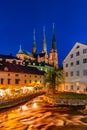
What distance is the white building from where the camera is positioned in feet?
237

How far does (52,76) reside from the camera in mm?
82500

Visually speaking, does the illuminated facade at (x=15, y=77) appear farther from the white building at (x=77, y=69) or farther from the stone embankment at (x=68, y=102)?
the stone embankment at (x=68, y=102)

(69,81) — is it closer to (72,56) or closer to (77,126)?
(72,56)

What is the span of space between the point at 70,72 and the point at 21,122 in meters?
46.1

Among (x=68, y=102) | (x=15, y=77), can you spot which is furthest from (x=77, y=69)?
(x=15, y=77)

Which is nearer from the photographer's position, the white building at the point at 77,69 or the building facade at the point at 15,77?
the white building at the point at 77,69

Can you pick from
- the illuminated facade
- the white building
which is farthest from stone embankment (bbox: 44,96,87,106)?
the illuminated facade

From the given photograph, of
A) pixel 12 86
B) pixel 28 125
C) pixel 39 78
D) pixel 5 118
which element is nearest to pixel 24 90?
pixel 12 86

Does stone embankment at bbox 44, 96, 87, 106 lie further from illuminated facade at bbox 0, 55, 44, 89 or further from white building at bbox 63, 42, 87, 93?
illuminated facade at bbox 0, 55, 44, 89

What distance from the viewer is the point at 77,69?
74688mm

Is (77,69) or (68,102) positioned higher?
(77,69)

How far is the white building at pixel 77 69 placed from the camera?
7212 cm

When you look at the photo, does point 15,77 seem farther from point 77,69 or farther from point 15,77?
point 77,69

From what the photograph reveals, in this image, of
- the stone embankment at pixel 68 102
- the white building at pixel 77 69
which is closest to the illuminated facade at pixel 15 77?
the white building at pixel 77 69
